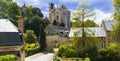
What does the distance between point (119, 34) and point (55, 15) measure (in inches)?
2774

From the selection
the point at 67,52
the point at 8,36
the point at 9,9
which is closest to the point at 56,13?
the point at 9,9

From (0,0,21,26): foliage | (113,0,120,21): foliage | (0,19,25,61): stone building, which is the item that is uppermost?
(0,0,21,26): foliage

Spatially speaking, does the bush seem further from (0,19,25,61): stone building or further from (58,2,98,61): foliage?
(0,19,25,61): stone building

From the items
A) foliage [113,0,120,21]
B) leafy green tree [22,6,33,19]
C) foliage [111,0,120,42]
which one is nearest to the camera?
foliage [111,0,120,42]

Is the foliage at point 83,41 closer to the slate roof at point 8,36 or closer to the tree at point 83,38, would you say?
the tree at point 83,38

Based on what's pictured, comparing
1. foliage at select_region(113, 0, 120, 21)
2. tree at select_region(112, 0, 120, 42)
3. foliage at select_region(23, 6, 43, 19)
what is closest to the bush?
tree at select_region(112, 0, 120, 42)

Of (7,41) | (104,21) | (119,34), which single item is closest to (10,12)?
(104,21)

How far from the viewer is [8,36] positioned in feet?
95.4

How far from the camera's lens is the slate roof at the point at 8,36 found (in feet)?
93.7

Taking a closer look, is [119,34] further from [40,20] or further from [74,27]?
[40,20]

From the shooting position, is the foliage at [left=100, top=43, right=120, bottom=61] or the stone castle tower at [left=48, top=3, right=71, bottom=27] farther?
the stone castle tower at [left=48, top=3, right=71, bottom=27]

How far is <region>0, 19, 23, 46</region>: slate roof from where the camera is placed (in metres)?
28.5

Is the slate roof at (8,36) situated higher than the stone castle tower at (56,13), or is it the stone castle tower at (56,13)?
the stone castle tower at (56,13)

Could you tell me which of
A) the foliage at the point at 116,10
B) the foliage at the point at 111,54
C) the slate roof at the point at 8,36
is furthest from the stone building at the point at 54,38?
the slate roof at the point at 8,36
